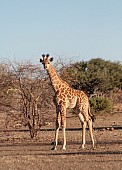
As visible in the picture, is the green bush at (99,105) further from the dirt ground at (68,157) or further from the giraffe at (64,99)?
the giraffe at (64,99)

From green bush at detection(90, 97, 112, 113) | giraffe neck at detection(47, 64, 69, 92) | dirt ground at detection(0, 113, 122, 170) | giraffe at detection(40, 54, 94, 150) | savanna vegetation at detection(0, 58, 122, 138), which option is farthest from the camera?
green bush at detection(90, 97, 112, 113)

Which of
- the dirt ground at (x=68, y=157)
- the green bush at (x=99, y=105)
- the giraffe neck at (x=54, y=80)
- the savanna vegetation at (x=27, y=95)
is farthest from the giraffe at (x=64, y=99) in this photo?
the green bush at (x=99, y=105)

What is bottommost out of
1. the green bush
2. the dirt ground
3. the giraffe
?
the dirt ground

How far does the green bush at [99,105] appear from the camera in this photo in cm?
4322

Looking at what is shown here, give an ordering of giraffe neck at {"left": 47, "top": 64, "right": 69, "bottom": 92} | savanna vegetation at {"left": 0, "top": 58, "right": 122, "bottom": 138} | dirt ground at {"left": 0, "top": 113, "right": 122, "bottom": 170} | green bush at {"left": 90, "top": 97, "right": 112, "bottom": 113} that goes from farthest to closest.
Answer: green bush at {"left": 90, "top": 97, "right": 112, "bottom": 113}, savanna vegetation at {"left": 0, "top": 58, "right": 122, "bottom": 138}, giraffe neck at {"left": 47, "top": 64, "right": 69, "bottom": 92}, dirt ground at {"left": 0, "top": 113, "right": 122, "bottom": 170}

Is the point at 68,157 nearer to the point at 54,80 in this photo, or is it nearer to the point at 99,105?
the point at 54,80

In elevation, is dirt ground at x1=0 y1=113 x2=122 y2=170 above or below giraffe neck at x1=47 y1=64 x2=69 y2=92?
below

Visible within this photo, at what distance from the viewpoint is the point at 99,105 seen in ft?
143

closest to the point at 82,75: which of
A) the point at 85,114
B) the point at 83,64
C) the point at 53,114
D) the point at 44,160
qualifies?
the point at 83,64

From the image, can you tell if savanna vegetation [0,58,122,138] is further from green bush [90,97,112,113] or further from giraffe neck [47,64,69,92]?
green bush [90,97,112,113]

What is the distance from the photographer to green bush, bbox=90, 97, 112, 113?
43219 mm

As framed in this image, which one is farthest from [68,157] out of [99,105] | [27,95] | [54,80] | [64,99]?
[99,105]

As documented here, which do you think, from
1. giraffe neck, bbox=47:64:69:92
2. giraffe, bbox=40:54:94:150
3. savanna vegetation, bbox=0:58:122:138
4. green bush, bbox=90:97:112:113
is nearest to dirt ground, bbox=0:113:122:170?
giraffe, bbox=40:54:94:150

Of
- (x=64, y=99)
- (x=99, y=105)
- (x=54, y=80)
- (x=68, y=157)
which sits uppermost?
(x=99, y=105)
